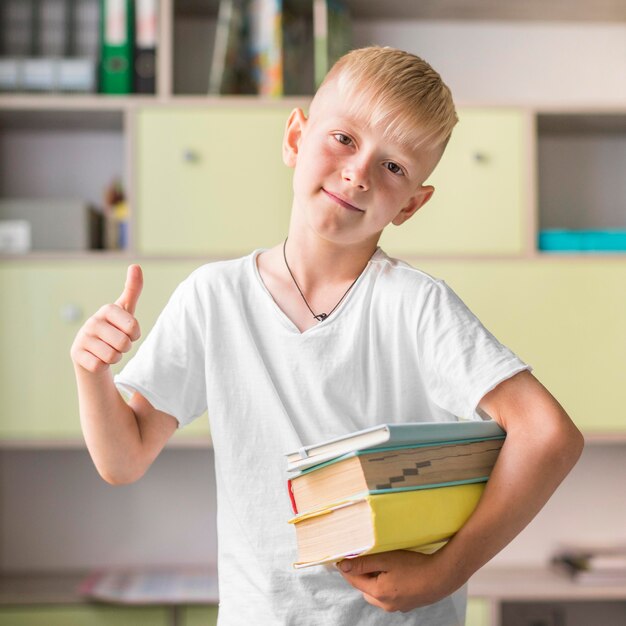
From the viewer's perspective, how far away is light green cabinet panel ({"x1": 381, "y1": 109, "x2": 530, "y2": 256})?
2129 millimetres

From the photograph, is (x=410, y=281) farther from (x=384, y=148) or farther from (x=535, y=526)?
(x=535, y=526)

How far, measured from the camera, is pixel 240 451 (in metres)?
0.90

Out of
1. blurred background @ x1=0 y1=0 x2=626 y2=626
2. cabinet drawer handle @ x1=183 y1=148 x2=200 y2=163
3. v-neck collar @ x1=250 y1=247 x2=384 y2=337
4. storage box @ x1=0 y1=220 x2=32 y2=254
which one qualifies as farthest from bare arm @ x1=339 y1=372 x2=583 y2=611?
storage box @ x1=0 y1=220 x2=32 y2=254

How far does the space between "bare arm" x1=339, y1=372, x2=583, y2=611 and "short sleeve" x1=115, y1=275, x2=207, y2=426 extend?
10.7 inches

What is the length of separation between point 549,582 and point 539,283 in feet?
2.62

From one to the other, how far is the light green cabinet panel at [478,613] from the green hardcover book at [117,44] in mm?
1534

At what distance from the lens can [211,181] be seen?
2.10 metres

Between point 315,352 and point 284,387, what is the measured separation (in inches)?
2.0

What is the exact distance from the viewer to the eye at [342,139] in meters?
0.88

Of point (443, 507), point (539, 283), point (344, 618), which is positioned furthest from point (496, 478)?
point (539, 283)

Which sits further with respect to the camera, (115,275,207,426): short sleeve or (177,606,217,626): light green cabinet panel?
(177,606,217,626): light green cabinet panel

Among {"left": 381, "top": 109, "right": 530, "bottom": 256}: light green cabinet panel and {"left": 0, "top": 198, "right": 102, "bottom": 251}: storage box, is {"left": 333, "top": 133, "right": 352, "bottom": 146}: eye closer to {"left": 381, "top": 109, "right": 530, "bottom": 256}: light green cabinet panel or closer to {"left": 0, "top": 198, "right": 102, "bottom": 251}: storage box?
{"left": 381, "top": 109, "right": 530, "bottom": 256}: light green cabinet panel

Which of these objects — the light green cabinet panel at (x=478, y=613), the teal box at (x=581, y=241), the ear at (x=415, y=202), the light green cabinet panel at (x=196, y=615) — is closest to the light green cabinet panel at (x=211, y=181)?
the teal box at (x=581, y=241)

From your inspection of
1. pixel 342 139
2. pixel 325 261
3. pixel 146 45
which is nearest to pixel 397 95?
pixel 342 139
